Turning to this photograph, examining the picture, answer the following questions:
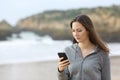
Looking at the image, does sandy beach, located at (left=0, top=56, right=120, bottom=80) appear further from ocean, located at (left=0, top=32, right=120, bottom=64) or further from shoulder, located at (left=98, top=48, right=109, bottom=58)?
shoulder, located at (left=98, top=48, right=109, bottom=58)

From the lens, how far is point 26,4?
663 cm

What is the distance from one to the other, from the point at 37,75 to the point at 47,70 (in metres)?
0.38

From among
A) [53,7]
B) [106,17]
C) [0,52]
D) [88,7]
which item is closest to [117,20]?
[106,17]

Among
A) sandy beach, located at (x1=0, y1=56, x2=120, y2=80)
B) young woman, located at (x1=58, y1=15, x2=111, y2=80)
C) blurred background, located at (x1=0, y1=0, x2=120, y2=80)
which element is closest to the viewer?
young woman, located at (x1=58, y1=15, x2=111, y2=80)

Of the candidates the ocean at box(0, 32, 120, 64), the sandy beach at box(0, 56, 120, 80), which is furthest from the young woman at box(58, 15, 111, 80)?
the ocean at box(0, 32, 120, 64)

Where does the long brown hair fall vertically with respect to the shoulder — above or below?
above

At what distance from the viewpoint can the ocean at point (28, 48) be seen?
21.1ft

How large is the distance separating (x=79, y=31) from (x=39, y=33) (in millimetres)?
4925

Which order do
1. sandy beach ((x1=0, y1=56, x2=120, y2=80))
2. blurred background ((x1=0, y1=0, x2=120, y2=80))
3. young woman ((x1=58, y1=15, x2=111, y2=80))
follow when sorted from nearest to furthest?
1. young woman ((x1=58, y1=15, x2=111, y2=80))
2. sandy beach ((x1=0, y1=56, x2=120, y2=80))
3. blurred background ((x1=0, y1=0, x2=120, y2=80))

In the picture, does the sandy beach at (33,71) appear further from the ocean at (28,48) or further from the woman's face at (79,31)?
the woman's face at (79,31)

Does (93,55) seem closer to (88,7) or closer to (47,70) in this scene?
(47,70)

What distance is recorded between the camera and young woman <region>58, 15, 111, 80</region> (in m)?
1.98

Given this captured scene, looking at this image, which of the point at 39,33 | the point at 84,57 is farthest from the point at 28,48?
the point at 84,57

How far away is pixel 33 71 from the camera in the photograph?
251 inches
